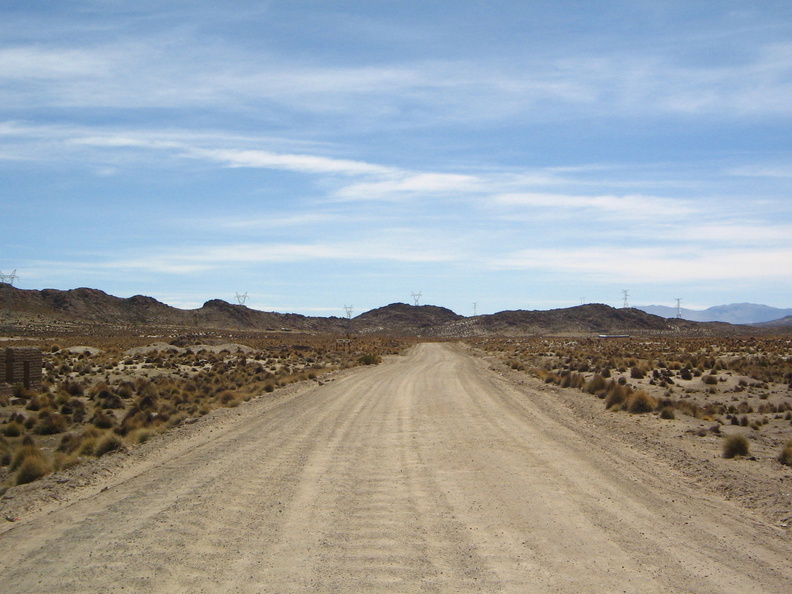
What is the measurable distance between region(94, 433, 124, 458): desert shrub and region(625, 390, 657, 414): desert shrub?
15402mm

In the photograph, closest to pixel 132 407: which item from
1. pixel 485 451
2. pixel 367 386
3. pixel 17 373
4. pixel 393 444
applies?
pixel 17 373

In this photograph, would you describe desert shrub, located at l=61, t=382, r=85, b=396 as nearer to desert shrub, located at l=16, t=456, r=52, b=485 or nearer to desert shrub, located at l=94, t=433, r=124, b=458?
desert shrub, located at l=94, t=433, r=124, b=458

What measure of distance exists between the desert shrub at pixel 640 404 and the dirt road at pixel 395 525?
724cm

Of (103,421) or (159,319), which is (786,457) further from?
(159,319)

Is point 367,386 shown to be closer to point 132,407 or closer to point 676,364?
point 132,407

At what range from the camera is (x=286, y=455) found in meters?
13.3

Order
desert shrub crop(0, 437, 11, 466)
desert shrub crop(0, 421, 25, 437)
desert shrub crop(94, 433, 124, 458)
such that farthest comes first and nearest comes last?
desert shrub crop(0, 421, 25, 437) → desert shrub crop(94, 433, 124, 458) → desert shrub crop(0, 437, 11, 466)

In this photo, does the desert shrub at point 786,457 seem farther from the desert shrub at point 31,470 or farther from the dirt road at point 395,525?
the desert shrub at point 31,470

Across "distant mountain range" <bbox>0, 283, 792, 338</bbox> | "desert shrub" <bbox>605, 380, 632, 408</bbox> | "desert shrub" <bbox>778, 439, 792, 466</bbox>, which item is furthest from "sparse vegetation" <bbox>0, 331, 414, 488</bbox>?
"distant mountain range" <bbox>0, 283, 792, 338</bbox>

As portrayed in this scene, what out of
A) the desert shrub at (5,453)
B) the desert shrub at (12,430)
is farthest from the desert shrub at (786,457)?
the desert shrub at (12,430)

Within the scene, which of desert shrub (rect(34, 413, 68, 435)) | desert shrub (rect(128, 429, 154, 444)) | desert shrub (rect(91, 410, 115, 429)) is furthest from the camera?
desert shrub (rect(91, 410, 115, 429))

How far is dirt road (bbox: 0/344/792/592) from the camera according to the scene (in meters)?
6.73

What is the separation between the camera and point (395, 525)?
8.45 m

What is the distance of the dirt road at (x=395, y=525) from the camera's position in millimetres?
6734
